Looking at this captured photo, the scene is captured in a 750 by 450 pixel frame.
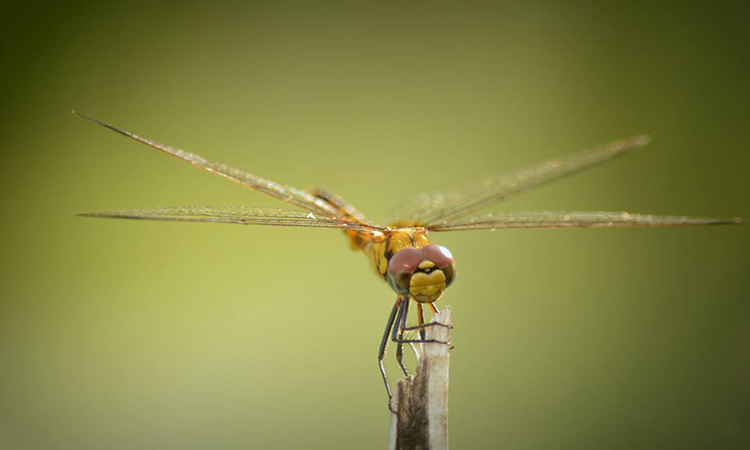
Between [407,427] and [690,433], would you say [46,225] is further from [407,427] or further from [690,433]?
[690,433]

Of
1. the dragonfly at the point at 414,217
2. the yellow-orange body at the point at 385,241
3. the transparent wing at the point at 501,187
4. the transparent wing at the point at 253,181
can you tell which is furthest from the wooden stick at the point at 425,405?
the transparent wing at the point at 253,181

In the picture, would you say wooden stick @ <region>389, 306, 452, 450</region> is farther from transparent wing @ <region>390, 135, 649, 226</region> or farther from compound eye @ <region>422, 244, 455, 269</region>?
transparent wing @ <region>390, 135, 649, 226</region>

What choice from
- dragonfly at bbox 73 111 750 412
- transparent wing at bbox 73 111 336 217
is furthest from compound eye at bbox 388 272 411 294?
transparent wing at bbox 73 111 336 217

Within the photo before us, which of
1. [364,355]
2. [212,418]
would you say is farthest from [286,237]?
[212,418]

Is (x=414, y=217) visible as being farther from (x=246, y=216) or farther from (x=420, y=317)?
(x=246, y=216)

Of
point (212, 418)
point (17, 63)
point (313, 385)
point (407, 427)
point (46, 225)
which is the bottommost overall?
point (407, 427)

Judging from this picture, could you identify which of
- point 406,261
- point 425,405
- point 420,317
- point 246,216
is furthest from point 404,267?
point 246,216
